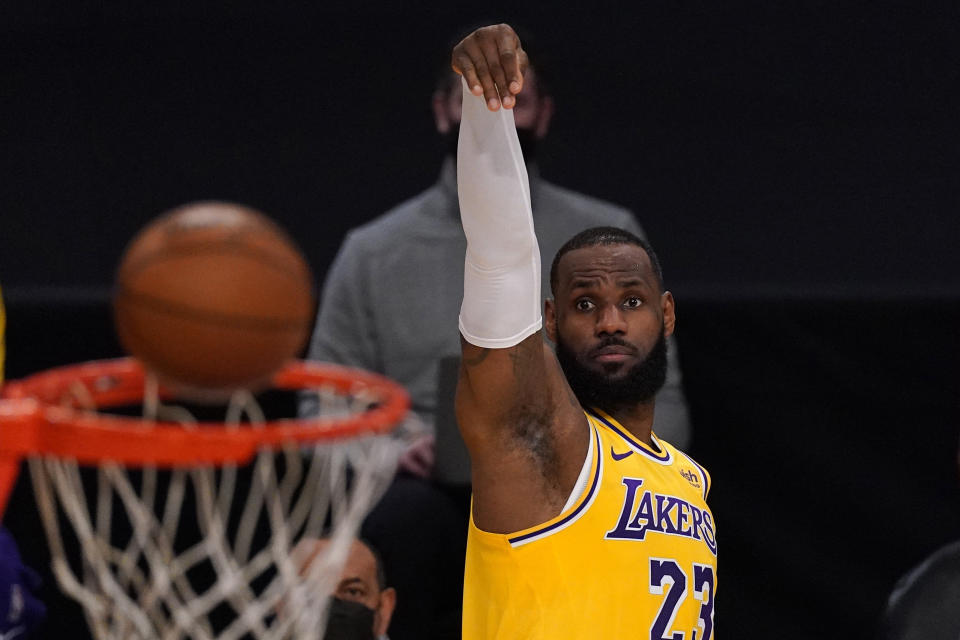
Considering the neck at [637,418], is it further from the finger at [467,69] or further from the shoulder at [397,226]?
the shoulder at [397,226]

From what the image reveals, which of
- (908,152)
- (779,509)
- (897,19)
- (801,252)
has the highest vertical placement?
(897,19)

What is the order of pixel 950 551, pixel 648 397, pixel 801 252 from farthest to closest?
pixel 801 252 < pixel 950 551 < pixel 648 397

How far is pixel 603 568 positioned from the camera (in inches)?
99.8

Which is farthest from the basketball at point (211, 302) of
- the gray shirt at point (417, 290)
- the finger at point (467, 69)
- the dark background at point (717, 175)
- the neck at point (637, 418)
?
the dark background at point (717, 175)

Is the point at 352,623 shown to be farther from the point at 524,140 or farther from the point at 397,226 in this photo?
the point at 524,140

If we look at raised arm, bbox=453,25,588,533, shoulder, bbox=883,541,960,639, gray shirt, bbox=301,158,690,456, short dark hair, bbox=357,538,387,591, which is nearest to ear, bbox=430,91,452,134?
gray shirt, bbox=301,158,690,456

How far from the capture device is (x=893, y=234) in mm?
4723

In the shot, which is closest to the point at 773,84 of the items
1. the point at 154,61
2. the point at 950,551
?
the point at 950,551

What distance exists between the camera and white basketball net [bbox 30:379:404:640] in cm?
310

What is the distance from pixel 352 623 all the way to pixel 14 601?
2.83 ft

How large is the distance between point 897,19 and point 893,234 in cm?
81

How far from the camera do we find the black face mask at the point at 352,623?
139 inches

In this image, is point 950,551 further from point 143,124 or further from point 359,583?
point 143,124

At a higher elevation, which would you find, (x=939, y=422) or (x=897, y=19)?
(x=897, y=19)
